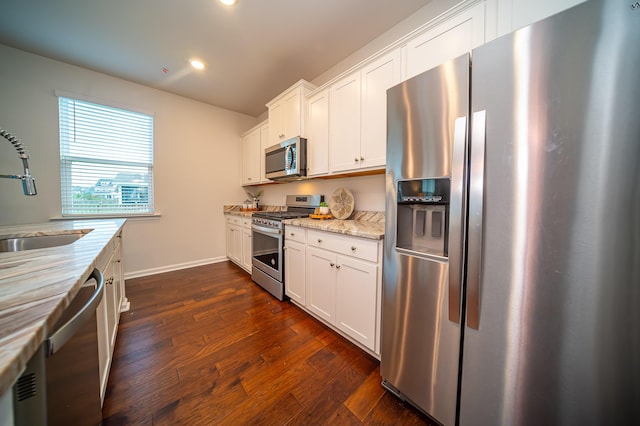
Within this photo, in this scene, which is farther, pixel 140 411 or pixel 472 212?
pixel 140 411

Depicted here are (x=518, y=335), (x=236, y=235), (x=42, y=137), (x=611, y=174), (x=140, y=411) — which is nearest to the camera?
(x=611, y=174)

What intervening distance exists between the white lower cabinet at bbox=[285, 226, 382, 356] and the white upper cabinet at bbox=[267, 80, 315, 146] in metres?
1.22

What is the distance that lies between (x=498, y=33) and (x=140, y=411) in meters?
2.85

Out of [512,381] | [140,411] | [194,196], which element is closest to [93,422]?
[140,411]

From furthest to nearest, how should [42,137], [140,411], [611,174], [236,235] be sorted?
[236,235] < [42,137] < [140,411] < [611,174]

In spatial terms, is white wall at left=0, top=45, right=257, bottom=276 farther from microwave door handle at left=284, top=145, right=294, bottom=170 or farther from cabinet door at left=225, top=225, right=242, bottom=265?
microwave door handle at left=284, top=145, right=294, bottom=170

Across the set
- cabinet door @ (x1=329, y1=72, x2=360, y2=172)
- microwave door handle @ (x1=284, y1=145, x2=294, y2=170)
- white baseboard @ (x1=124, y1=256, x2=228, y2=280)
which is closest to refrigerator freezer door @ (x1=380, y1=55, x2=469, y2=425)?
cabinet door @ (x1=329, y1=72, x2=360, y2=172)

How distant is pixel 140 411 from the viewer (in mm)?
1136

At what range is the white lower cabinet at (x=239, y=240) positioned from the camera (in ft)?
10.2

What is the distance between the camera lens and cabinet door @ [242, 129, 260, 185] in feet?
11.3

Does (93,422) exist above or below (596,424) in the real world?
below

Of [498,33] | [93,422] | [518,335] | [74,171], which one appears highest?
[498,33]

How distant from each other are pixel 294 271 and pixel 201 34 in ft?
8.19

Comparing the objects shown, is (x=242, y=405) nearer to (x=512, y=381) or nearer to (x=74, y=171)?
(x=512, y=381)
